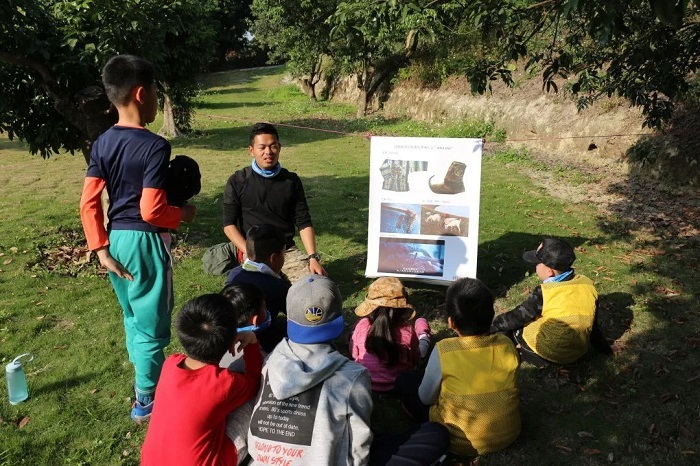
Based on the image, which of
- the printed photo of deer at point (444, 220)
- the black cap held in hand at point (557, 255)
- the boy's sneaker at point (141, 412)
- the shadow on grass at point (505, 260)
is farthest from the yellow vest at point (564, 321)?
the boy's sneaker at point (141, 412)

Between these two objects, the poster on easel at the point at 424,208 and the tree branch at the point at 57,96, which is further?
the tree branch at the point at 57,96

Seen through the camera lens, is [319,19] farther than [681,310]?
Yes

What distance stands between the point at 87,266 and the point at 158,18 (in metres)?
3.24

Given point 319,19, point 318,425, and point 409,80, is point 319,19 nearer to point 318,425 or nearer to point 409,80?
point 409,80

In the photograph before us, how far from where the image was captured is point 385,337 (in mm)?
3934

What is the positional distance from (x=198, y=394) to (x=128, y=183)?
1313 mm

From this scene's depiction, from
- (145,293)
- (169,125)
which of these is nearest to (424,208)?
(145,293)

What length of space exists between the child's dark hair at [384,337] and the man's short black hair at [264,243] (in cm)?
→ 90

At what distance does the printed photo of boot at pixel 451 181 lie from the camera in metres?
5.41

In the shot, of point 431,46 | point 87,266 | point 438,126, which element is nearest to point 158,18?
point 87,266

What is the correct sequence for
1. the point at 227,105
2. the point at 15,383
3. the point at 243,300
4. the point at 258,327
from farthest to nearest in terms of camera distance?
1. the point at 227,105
2. the point at 15,383
3. the point at 258,327
4. the point at 243,300

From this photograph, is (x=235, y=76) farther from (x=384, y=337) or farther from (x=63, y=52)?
(x=384, y=337)

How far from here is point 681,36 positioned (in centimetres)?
608

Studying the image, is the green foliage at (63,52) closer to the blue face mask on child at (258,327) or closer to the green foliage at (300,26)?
the blue face mask on child at (258,327)
